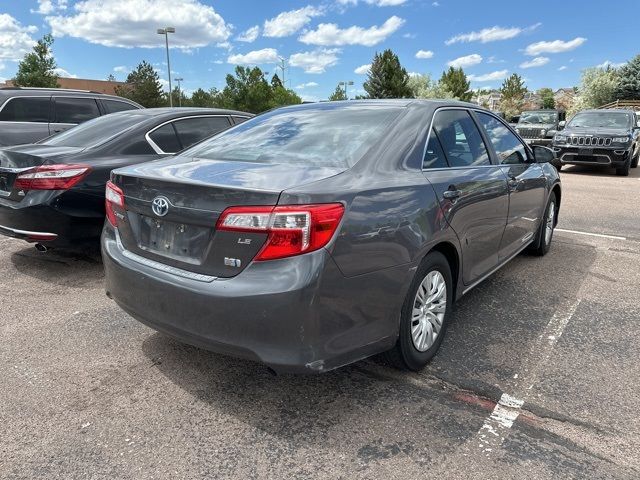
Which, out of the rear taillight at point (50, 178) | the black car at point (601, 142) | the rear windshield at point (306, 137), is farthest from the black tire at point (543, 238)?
the black car at point (601, 142)

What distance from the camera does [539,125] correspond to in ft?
58.3

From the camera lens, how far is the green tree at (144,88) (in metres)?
55.7

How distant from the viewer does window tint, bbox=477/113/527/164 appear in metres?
4.08

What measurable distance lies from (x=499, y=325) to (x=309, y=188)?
84.0 inches

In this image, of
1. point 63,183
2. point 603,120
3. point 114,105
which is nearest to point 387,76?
point 603,120

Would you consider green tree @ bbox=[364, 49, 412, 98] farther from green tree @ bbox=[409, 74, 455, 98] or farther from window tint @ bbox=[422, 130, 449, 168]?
window tint @ bbox=[422, 130, 449, 168]

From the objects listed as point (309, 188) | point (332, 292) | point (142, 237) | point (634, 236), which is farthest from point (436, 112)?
point (634, 236)

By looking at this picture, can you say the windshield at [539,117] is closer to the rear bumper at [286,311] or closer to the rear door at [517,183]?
the rear door at [517,183]

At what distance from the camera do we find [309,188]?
2260 millimetres

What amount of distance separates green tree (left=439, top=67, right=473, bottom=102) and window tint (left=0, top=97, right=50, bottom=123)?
226ft

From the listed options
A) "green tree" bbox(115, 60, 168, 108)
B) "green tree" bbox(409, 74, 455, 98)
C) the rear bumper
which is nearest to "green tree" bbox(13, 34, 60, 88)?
"green tree" bbox(115, 60, 168, 108)

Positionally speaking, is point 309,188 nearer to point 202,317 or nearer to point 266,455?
point 202,317

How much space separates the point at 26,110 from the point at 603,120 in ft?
45.4

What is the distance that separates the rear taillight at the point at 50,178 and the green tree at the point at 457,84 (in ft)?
236
